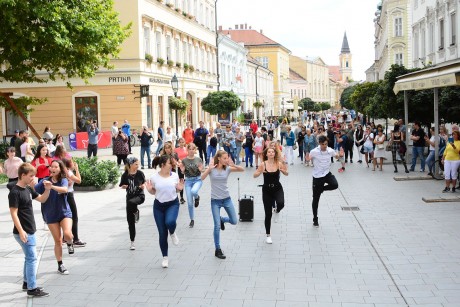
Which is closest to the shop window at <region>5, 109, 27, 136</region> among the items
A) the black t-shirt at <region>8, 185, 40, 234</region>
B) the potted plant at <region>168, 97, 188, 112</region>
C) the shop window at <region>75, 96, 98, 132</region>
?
the shop window at <region>75, 96, 98, 132</region>

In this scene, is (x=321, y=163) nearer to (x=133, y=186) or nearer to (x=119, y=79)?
(x=133, y=186)

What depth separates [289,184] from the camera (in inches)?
745

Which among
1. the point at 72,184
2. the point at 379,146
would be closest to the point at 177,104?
the point at 379,146

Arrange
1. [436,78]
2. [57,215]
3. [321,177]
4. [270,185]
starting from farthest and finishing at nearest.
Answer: [436,78] < [321,177] < [270,185] < [57,215]

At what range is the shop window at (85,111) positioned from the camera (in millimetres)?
35500

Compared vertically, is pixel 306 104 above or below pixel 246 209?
above

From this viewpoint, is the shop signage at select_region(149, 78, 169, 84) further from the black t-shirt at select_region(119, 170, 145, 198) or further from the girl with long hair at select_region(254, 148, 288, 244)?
the black t-shirt at select_region(119, 170, 145, 198)

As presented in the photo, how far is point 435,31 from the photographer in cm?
3359

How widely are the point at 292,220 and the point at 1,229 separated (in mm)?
5871

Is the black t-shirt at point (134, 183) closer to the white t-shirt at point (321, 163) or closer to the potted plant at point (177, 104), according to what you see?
the white t-shirt at point (321, 163)

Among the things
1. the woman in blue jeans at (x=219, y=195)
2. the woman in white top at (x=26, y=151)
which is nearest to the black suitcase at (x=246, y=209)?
the woman in blue jeans at (x=219, y=195)

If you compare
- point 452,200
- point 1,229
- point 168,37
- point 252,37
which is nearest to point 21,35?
point 1,229

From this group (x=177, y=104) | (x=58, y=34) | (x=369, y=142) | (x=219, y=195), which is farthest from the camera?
(x=177, y=104)

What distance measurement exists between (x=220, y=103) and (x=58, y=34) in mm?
27108
